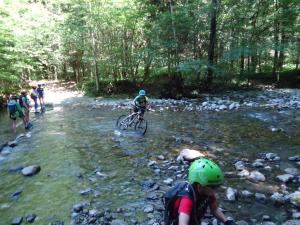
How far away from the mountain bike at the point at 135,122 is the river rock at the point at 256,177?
5753 mm

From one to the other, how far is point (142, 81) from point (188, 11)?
7.24 meters

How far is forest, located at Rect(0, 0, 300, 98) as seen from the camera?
21.9m

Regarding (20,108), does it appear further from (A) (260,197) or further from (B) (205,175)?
(B) (205,175)

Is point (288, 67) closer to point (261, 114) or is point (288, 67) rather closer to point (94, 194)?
point (261, 114)

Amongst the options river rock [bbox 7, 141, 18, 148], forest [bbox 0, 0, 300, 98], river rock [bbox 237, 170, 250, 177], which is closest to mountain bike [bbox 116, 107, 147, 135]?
river rock [bbox 7, 141, 18, 148]

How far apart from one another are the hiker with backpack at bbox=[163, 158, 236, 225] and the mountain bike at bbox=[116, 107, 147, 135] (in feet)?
31.7

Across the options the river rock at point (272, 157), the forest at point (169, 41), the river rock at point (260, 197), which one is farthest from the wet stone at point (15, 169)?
the forest at point (169, 41)

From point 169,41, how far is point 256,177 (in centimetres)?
1605

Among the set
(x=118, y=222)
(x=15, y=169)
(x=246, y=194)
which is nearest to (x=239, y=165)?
(x=246, y=194)

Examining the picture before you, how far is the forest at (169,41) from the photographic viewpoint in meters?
21.9

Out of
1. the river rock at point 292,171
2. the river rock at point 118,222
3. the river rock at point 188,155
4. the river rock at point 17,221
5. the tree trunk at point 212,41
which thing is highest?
the tree trunk at point 212,41

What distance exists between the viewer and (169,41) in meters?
22.3

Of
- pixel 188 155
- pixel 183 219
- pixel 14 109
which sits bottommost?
pixel 188 155

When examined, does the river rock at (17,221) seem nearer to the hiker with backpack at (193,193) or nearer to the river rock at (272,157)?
the hiker with backpack at (193,193)
